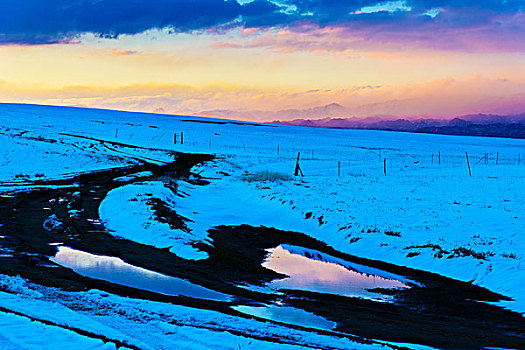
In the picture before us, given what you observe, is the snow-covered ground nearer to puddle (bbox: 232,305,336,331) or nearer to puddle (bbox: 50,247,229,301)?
puddle (bbox: 232,305,336,331)

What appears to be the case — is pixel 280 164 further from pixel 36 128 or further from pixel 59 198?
pixel 36 128

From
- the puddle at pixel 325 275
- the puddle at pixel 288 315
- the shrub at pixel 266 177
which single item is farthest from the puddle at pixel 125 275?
the shrub at pixel 266 177

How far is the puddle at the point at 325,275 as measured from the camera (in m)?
12.7

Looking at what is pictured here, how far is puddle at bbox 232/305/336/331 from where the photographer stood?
31.6ft

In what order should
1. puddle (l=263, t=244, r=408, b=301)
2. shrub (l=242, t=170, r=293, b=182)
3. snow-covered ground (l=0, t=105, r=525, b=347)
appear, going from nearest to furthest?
puddle (l=263, t=244, r=408, b=301) → snow-covered ground (l=0, t=105, r=525, b=347) → shrub (l=242, t=170, r=293, b=182)

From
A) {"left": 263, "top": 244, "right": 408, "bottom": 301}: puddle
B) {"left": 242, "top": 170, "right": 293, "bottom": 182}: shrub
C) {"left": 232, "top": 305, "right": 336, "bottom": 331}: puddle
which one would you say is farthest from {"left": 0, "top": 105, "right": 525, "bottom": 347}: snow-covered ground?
{"left": 232, "top": 305, "right": 336, "bottom": 331}: puddle

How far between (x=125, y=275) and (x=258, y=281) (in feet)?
10.3

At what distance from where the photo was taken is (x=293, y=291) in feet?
40.0

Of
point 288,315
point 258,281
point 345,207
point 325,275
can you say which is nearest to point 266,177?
point 345,207

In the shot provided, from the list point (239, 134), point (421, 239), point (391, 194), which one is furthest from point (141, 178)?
point (239, 134)

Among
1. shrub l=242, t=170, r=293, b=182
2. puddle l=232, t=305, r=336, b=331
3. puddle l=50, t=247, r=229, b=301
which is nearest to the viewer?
puddle l=232, t=305, r=336, b=331

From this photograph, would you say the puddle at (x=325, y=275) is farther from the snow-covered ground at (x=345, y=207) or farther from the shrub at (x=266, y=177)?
the shrub at (x=266, y=177)

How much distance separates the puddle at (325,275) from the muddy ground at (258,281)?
419mm

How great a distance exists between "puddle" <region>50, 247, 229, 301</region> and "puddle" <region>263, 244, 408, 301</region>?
75.6 inches
